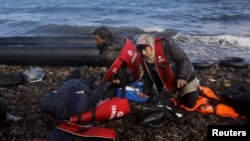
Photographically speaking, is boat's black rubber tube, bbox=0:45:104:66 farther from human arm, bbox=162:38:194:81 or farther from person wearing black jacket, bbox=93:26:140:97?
human arm, bbox=162:38:194:81

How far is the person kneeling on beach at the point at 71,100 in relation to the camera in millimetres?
3926

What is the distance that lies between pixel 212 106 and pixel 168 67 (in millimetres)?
980

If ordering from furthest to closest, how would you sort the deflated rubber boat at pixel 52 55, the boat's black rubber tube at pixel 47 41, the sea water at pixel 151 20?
the sea water at pixel 151 20, the boat's black rubber tube at pixel 47 41, the deflated rubber boat at pixel 52 55

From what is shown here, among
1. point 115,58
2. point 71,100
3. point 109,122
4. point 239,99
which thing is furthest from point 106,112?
point 239,99

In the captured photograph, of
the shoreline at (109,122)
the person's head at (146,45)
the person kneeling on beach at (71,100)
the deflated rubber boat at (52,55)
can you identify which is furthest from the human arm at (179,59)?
the deflated rubber boat at (52,55)

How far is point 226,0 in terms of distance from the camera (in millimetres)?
22219

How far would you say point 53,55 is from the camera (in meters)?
6.72

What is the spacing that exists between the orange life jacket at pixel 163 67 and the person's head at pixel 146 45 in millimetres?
105

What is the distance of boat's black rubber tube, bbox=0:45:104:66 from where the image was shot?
6.68m

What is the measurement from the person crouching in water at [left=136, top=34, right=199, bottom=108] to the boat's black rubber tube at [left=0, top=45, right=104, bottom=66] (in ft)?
7.64

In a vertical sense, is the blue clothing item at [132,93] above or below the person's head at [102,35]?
below

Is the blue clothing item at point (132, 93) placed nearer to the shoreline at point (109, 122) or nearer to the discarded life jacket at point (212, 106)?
the shoreline at point (109, 122)

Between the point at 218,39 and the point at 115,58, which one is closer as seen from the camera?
the point at 115,58

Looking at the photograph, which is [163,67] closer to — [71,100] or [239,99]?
[239,99]
